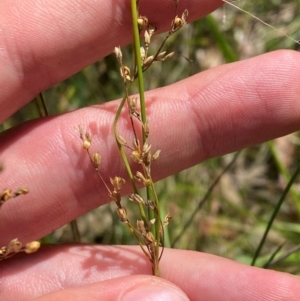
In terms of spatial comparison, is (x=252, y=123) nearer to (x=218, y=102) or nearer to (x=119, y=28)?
(x=218, y=102)

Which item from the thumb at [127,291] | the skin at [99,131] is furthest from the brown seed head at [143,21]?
the thumb at [127,291]

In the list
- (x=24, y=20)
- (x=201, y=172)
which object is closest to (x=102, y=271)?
(x=24, y=20)

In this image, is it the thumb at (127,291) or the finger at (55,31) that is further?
the finger at (55,31)

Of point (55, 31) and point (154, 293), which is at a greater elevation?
point (55, 31)

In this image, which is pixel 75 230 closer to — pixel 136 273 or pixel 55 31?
pixel 136 273

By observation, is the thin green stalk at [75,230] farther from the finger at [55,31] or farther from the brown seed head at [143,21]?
the brown seed head at [143,21]

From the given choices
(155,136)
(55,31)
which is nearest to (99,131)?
(155,136)

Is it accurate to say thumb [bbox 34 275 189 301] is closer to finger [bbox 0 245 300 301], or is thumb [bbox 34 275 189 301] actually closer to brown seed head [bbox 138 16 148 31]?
finger [bbox 0 245 300 301]
